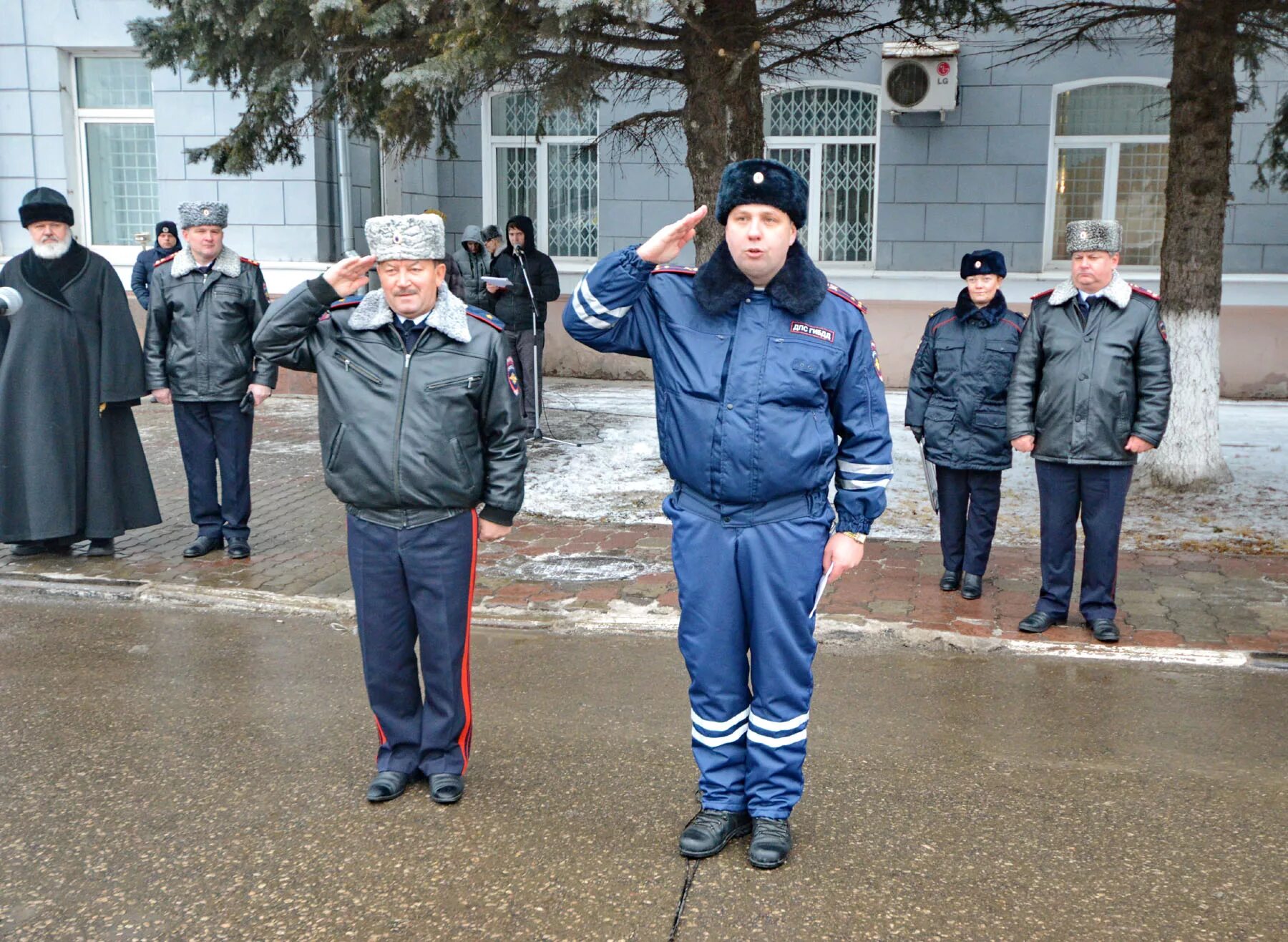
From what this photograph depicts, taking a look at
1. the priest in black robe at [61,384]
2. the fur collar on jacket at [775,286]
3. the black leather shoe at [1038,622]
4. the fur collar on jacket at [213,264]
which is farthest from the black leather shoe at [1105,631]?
the priest in black robe at [61,384]

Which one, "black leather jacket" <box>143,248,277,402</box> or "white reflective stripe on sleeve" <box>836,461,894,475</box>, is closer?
"white reflective stripe on sleeve" <box>836,461,894,475</box>

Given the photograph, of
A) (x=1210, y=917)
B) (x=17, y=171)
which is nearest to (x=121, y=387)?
(x=1210, y=917)

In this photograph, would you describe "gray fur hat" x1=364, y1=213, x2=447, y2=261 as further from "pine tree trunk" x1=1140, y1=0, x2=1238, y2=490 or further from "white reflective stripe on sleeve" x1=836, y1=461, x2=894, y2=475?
"pine tree trunk" x1=1140, y1=0, x2=1238, y2=490

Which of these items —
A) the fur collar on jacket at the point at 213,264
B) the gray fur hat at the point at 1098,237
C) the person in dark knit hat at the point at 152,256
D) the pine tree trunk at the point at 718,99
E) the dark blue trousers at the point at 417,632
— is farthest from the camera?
the person in dark knit hat at the point at 152,256

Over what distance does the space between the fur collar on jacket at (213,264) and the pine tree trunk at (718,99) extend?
3.17 meters

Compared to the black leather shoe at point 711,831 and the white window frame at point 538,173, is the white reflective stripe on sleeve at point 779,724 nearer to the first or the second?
the black leather shoe at point 711,831

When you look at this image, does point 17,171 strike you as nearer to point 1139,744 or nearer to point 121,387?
point 121,387

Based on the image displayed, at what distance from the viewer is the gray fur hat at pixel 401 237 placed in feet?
12.8

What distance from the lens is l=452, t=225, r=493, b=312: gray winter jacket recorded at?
11.0m

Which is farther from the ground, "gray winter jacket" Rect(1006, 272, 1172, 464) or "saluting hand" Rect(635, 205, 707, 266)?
"saluting hand" Rect(635, 205, 707, 266)

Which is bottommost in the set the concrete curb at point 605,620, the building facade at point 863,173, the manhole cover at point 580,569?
the concrete curb at point 605,620

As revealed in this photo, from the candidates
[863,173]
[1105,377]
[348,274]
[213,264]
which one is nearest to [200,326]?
[213,264]

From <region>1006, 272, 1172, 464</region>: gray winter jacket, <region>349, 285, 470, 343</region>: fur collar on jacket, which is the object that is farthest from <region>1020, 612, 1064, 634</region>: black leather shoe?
<region>349, 285, 470, 343</region>: fur collar on jacket

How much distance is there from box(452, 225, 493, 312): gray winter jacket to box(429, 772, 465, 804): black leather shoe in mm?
7106
